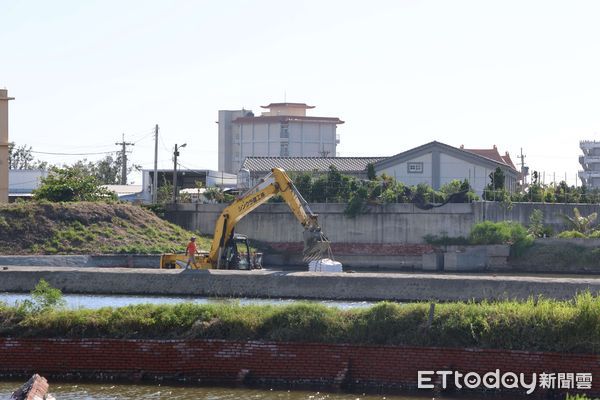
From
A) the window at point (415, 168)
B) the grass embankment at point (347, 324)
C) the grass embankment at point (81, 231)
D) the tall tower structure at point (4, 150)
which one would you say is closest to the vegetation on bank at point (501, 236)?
the window at point (415, 168)

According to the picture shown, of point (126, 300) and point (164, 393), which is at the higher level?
point (126, 300)

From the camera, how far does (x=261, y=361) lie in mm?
17703

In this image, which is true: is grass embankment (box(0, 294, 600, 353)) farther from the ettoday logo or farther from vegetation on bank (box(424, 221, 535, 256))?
vegetation on bank (box(424, 221, 535, 256))

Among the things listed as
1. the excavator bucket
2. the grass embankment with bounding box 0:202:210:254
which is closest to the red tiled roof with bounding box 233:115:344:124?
the grass embankment with bounding box 0:202:210:254

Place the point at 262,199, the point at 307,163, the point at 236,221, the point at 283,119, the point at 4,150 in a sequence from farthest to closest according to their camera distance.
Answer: the point at 283,119 → the point at 307,163 → the point at 4,150 → the point at 262,199 → the point at 236,221

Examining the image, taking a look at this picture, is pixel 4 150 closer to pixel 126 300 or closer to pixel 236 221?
pixel 236 221

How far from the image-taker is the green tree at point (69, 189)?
57750mm

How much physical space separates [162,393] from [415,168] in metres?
50.8

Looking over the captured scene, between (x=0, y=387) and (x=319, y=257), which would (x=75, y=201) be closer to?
(x=319, y=257)

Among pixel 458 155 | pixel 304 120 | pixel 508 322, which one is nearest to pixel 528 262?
pixel 458 155

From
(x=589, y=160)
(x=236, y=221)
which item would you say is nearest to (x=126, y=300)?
(x=236, y=221)

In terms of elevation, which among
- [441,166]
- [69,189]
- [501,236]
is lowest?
[501,236]

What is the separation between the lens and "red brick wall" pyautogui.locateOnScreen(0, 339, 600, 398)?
55.7 feet

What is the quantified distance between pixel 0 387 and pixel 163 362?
252 cm
